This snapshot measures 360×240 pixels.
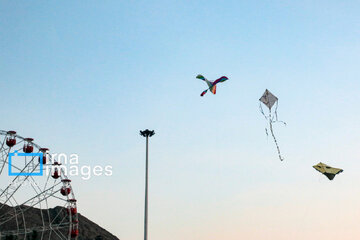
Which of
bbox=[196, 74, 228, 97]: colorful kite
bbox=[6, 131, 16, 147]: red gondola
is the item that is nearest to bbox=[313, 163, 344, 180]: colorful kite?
bbox=[196, 74, 228, 97]: colorful kite

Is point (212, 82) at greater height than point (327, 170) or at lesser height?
greater

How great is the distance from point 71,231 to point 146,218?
1359 cm

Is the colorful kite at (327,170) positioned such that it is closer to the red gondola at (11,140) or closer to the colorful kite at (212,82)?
the colorful kite at (212,82)

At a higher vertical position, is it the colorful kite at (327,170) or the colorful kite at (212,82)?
the colorful kite at (212,82)

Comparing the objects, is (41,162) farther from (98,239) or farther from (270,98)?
(98,239)

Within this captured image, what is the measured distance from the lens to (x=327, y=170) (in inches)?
1674

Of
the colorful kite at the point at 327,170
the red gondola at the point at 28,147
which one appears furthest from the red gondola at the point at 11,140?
the colorful kite at the point at 327,170

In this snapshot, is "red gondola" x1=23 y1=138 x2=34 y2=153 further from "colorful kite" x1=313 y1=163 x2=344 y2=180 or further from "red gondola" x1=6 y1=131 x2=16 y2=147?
"colorful kite" x1=313 y1=163 x2=344 y2=180

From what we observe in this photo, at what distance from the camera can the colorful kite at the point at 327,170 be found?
41625mm

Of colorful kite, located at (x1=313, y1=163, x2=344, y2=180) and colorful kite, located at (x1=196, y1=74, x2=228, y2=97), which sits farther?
colorful kite, located at (x1=313, y1=163, x2=344, y2=180)

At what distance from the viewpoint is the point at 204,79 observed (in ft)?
136

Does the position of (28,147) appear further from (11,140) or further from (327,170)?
(327,170)

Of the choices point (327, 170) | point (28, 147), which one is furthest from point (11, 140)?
point (327, 170)

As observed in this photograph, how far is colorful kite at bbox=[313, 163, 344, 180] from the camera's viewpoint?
4162cm
